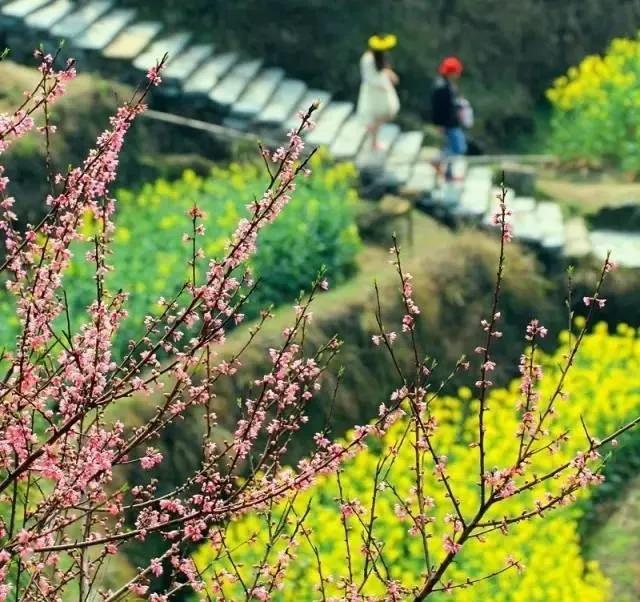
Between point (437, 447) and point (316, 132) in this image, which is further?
point (316, 132)

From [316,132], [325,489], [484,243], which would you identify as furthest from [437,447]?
[316,132]

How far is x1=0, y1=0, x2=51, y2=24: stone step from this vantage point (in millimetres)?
13312

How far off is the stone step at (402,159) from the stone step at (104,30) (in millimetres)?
3226

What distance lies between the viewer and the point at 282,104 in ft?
45.7

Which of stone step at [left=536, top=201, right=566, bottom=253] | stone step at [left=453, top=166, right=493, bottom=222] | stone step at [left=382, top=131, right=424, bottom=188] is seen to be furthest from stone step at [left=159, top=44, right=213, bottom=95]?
stone step at [left=536, top=201, right=566, bottom=253]

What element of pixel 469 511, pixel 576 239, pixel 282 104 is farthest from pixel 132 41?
pixel 469 511

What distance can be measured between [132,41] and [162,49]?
0.34 meters

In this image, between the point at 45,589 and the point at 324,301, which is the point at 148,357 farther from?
the point at 324,301

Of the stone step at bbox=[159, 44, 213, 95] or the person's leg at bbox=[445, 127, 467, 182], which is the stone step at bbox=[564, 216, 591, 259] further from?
the stone step at bbox=[159, 44, 213, 95]

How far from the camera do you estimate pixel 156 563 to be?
4.11 metres

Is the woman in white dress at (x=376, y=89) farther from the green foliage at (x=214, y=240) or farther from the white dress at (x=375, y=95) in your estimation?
the green foliage at (x=214, y=240)

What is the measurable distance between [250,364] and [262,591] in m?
5.29

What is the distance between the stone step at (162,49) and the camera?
13312 mm

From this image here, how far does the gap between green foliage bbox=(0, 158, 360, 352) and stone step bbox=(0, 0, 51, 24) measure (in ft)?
8.43
